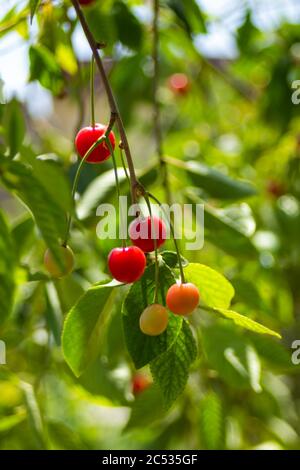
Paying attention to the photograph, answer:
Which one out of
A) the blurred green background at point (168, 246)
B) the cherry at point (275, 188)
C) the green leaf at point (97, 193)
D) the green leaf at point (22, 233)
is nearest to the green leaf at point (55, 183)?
the blurred green background at point (168, 246)

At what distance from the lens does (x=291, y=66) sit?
199cm

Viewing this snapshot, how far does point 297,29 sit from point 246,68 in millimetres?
167

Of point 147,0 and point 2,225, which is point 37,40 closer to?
point 2,225

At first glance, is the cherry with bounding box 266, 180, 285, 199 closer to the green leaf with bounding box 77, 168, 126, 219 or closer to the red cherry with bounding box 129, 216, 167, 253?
the green leaf with bounding box 77, 168, 126, 219

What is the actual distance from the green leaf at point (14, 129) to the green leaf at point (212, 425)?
60 centimetres

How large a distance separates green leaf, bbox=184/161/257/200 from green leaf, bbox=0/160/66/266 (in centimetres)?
49

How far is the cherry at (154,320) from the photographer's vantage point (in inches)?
29.9

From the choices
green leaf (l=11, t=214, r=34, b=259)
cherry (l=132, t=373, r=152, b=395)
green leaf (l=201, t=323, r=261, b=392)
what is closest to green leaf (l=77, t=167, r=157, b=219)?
green leaf (l=11, t=214, r=34, b=259)

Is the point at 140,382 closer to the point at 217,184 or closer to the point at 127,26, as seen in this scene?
the point at 217,184

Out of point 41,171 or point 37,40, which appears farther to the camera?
point 37,40

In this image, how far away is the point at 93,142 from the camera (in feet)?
2.78

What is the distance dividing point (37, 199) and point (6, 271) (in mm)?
253

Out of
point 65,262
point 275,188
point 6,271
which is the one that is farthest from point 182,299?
point 275,188

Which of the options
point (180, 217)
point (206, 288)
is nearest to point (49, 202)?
point (206, 288)
